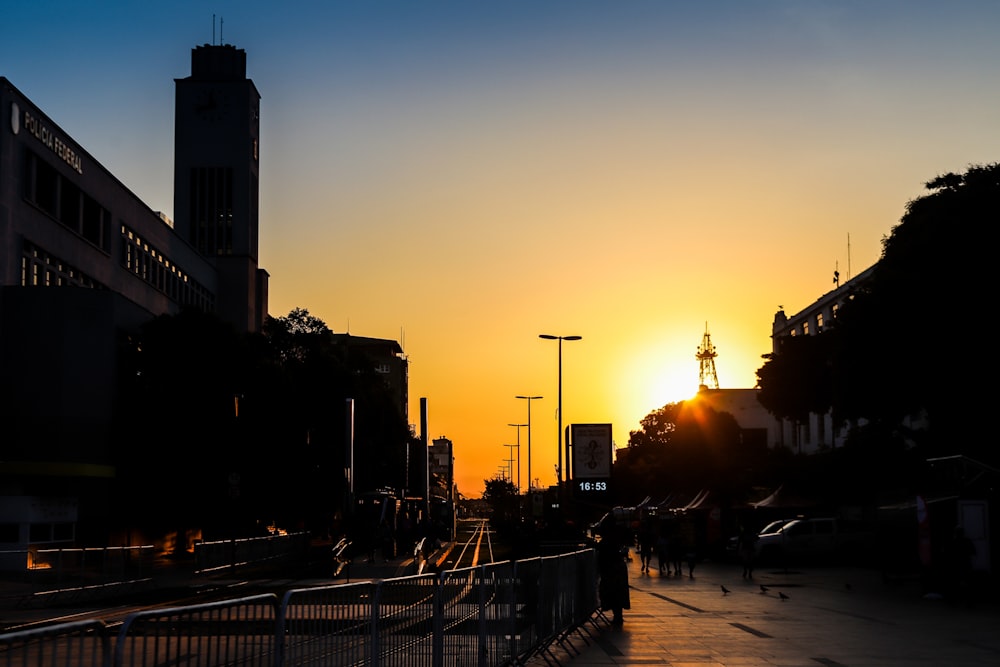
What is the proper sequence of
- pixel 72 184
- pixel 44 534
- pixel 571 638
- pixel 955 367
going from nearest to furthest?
1. pixel 571 638
2. pixel 955 367
3. pixel 44 534
4. pixel 72 184

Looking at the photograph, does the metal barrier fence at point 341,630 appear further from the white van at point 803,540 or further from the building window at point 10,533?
the white van at point 803,540

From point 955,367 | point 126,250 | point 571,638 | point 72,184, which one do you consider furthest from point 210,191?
point 571,638

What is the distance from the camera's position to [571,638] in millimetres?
19406

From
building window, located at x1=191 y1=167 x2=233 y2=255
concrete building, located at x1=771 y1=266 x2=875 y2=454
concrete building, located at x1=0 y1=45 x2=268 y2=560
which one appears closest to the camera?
concrete building, located at x1=0 y1=45 x2=268 y2=560

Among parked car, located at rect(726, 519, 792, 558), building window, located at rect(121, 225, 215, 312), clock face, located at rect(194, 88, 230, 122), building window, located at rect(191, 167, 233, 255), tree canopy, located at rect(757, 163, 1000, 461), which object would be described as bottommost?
parked car, located at rect(726, 519, 792, 558)

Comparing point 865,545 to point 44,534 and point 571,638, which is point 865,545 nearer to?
point 44,534

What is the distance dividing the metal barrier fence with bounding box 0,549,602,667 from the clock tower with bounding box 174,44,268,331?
97347mm

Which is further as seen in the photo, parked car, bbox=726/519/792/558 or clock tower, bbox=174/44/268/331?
clock tower, bbox=174/44/268/331

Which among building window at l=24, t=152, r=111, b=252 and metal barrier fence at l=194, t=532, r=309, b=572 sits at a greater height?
building window at l=24, t=152, r=111, b=252

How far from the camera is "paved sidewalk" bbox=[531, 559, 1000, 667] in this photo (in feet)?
53.5

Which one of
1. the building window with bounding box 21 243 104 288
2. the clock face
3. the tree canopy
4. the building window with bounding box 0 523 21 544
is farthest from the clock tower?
the tree canopy

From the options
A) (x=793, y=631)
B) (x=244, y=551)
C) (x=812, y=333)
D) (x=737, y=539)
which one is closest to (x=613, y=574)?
(x=793, y=631)

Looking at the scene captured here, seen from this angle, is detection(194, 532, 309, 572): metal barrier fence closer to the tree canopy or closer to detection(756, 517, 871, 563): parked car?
detection(756, 517, 871, 563): parked car

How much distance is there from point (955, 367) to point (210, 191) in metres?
86.5
